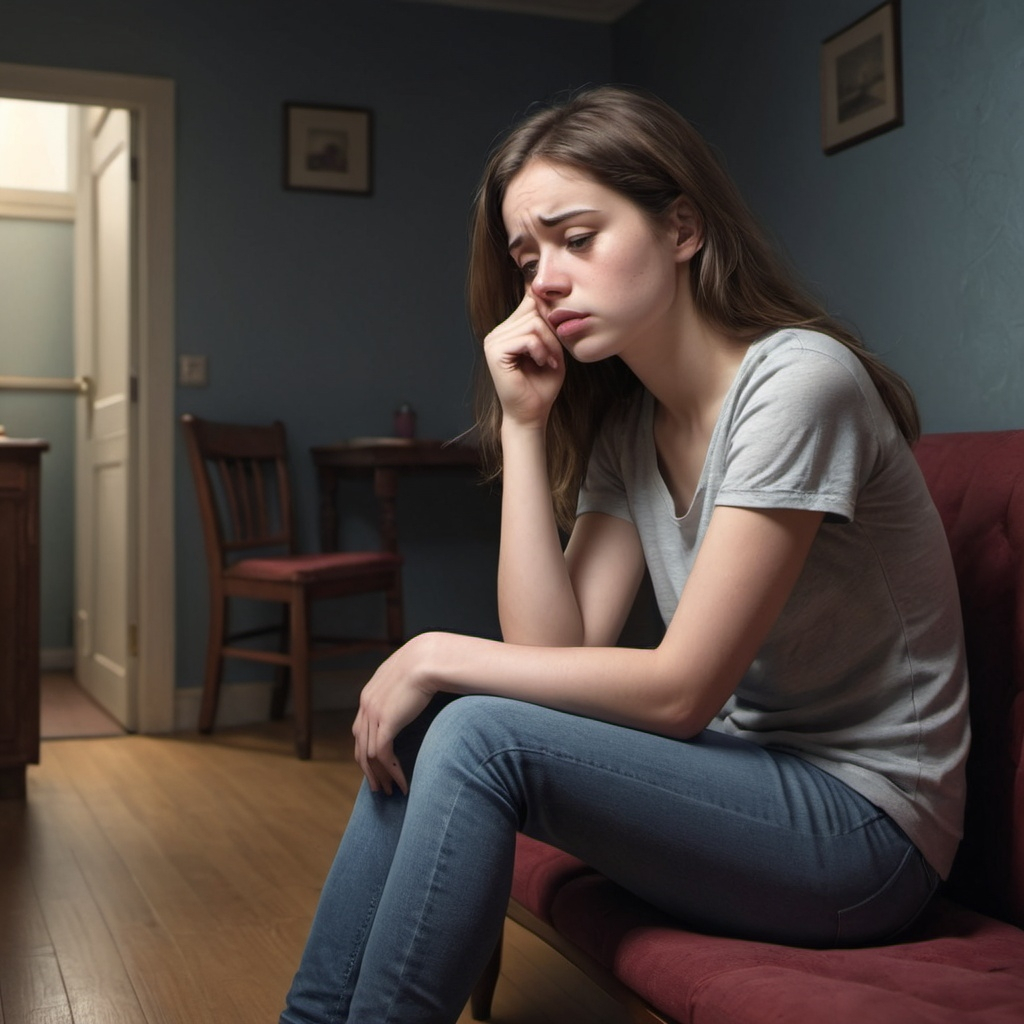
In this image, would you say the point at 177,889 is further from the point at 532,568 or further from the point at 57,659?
the point at 57,659

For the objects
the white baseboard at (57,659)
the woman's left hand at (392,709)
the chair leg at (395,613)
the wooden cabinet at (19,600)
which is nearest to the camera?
the woman's left hand at (392,709)

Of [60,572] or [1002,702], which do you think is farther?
[60,572]

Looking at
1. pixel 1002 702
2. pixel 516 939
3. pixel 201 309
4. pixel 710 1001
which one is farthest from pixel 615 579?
pixel 201 309

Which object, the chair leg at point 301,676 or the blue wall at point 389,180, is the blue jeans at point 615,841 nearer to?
the blue wall at point 389,180

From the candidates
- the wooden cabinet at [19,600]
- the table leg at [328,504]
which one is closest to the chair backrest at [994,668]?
the wooden cabinet at [19,600]

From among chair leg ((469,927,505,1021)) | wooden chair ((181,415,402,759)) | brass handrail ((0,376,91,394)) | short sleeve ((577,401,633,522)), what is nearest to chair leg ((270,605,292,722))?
wooden chair ((181,415,402,759))

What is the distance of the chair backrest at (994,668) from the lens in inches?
51.3

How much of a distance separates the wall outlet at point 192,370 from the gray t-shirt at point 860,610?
2842 millimetres

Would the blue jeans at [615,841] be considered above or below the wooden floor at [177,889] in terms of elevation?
above

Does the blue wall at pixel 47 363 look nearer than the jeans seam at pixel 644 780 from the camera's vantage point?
No

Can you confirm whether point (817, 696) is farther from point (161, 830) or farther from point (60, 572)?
point (60, 572)

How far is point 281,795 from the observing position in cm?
300

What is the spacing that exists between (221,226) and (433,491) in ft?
3.51

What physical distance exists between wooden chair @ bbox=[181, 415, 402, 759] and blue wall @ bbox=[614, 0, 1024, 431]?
1.53m
